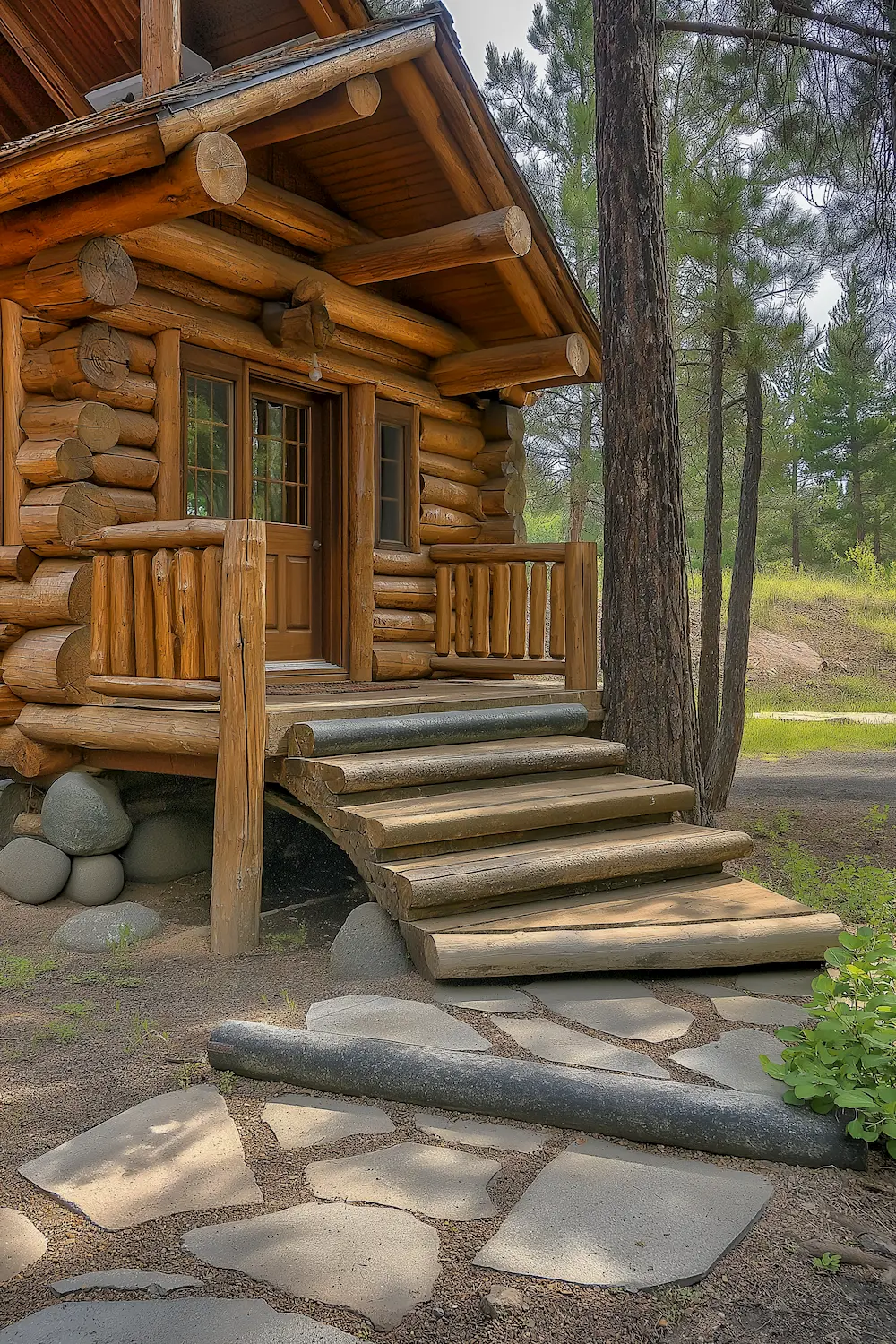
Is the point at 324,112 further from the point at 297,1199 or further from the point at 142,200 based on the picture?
the point at 297,1199

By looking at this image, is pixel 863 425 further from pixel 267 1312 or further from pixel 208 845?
pixel 267 1312

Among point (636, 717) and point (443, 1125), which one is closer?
point (443, 1125)

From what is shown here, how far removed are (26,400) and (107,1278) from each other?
5.41m

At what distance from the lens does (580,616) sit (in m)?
7.25

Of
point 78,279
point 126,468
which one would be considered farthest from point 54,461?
point 78,279

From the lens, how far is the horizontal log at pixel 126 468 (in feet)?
20.9

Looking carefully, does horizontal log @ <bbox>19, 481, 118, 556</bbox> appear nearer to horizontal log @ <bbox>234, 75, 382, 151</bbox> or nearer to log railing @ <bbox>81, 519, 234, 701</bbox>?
log railing @ <bbox>81, 519, 234, 701</bbox>

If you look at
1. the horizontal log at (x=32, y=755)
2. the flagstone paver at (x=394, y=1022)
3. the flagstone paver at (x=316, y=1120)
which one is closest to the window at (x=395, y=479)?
the horizontal log at (x=32, y=755)

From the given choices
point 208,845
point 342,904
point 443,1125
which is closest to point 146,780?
point 208,845

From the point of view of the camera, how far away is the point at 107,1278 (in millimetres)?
2332

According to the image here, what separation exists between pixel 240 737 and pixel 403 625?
12.3ft

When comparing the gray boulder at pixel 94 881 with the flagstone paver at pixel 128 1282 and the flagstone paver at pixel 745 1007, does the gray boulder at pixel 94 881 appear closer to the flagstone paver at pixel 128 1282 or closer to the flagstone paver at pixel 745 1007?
the flagstone paver at pixel 745 1007

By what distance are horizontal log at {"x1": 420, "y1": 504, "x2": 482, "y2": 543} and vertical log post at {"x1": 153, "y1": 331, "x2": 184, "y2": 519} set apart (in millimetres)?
2693

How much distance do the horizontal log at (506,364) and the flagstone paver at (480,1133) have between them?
6.59 meters
